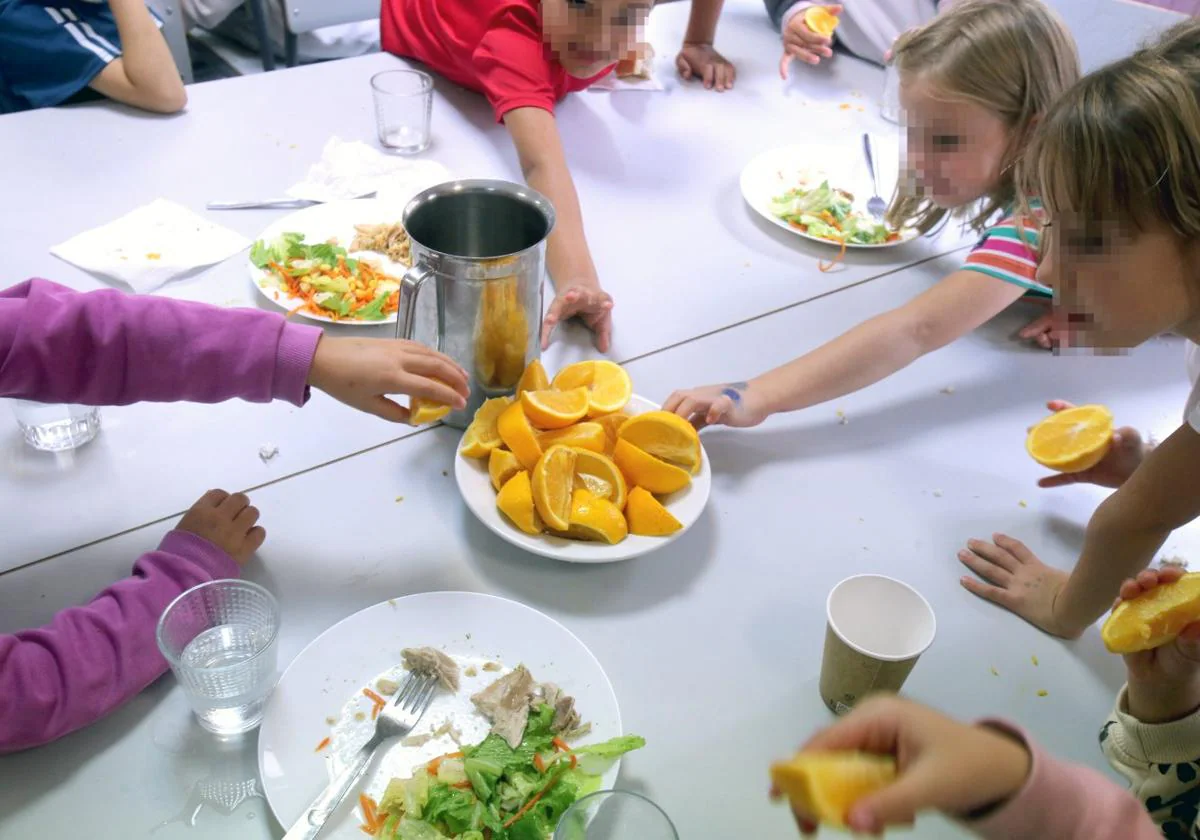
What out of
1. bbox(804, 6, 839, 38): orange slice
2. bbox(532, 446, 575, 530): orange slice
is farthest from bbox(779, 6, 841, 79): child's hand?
bbox(532, 446, 575, 530): orange slice

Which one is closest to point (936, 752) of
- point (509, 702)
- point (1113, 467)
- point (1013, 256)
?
point (509, 702)

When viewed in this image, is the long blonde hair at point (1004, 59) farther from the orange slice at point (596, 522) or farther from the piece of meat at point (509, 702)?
the piece of meat at point (509, 702)

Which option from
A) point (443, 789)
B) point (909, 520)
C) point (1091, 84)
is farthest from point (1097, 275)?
point (443, 789)

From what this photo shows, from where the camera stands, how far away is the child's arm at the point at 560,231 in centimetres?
119

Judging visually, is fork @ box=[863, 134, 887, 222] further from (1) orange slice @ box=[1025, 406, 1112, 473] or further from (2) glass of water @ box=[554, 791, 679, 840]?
(2) glass of water @ box=[554, 791, 679, 840]

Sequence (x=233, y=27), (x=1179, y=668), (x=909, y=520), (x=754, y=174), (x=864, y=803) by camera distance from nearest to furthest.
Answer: (x=864, y=803), (x=1179, y=668), (x=909, y=520), (x=754, y=174), (x=233, y=27)

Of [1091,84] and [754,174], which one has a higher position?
[1091,84]

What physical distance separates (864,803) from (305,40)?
8.43 ft

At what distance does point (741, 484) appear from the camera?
1041mm

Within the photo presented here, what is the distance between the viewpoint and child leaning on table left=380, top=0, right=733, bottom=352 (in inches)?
50.7

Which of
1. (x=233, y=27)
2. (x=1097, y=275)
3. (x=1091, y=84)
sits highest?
(x=1091, y=84)

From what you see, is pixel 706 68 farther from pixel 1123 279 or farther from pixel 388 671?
pixel 388 671

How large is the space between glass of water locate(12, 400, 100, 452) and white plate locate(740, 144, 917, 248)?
102 cm

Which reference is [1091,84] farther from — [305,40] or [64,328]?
[305,40]
